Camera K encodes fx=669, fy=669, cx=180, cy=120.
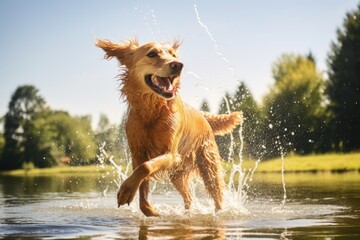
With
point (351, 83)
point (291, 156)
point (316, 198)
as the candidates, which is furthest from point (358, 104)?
point (316, 198)

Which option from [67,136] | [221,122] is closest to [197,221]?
[221,122]

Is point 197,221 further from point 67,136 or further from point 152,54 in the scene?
point 67,136

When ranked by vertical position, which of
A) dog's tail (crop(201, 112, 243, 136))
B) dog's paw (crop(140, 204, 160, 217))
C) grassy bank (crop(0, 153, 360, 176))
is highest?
dog's tail (crop(201, 112, 243, 136))

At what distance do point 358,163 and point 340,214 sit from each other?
21013 mm

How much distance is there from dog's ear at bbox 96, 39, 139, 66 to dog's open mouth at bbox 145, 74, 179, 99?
51cm

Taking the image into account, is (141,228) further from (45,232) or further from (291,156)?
(291,156)

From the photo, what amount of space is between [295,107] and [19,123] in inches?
1564

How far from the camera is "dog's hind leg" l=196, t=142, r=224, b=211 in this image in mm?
9547

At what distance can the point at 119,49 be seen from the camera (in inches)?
333

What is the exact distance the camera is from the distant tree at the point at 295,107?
120 ft

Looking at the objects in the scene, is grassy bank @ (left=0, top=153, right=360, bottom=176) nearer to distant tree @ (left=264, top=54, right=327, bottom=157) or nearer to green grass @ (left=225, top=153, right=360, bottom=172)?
green grass @ (left=225, top=153, right=360, bottom=172)

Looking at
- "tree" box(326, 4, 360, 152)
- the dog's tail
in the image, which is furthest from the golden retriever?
"tree" box(326, 4, 360, 152)

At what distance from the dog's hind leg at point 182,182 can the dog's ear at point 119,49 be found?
199 cm

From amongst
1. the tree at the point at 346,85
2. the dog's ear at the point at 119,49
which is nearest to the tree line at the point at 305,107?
the tree at the point at 346,85
